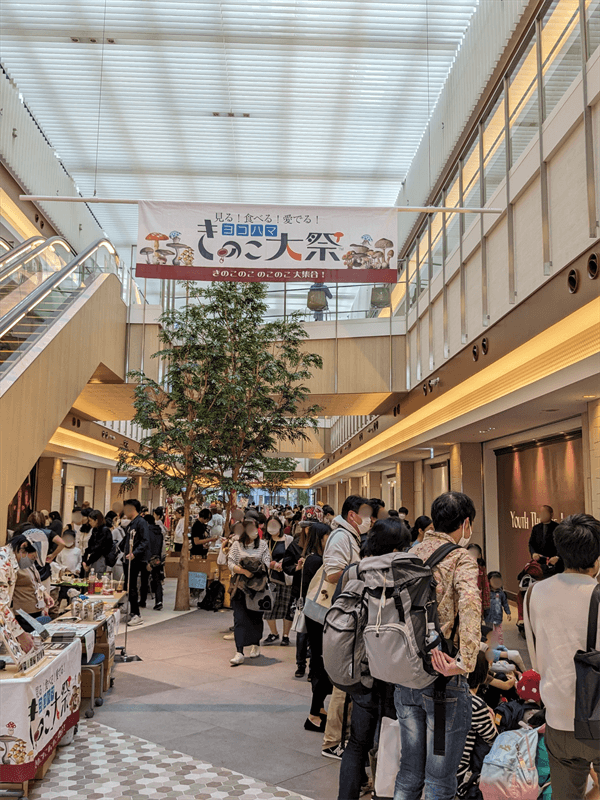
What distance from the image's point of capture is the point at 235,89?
12.9m

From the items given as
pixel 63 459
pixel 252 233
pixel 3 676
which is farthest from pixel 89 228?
pixel 3 676

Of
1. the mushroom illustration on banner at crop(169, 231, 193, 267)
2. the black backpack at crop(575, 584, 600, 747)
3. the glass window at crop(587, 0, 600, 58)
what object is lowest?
the black backpack at crop(575, 584, 600, 747)

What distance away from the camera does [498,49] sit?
8906 mm

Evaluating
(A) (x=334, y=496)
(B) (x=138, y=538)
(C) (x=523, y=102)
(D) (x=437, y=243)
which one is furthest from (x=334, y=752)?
(A) (x=334, y=496)

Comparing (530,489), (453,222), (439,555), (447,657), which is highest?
(453,222)

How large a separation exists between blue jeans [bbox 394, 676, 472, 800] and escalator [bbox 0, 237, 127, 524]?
5.35m

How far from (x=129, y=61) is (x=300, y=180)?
513cm

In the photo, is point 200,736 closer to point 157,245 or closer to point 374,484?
point 157,245

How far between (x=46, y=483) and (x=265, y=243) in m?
15.0

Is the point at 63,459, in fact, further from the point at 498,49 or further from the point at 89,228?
the point at 498,49

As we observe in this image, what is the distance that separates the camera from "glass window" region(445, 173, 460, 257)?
10.4 m

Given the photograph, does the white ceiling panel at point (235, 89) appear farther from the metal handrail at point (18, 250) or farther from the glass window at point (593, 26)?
the glass window at point (593, 26)

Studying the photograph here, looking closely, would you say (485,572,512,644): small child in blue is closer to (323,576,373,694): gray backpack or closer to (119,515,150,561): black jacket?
(323,576,373,694): gray backpack

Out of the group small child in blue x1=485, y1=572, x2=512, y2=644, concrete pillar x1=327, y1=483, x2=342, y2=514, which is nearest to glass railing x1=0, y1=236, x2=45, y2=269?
small child in blue x1=485, y1=572, x2=512, y2=644
